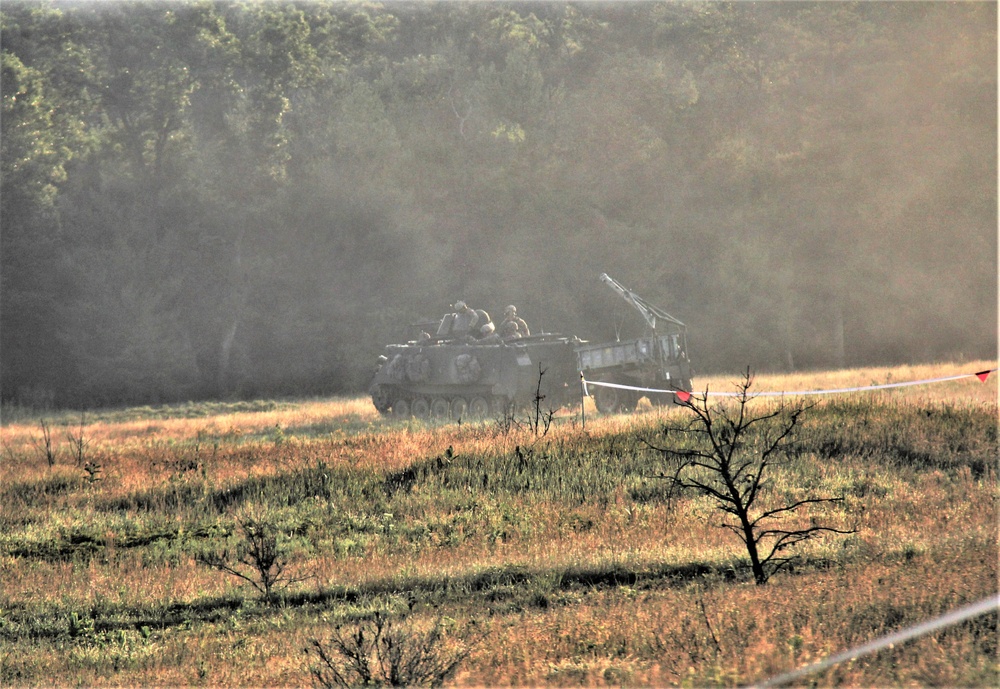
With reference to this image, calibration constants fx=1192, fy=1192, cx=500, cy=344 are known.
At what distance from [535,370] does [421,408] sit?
336 cm

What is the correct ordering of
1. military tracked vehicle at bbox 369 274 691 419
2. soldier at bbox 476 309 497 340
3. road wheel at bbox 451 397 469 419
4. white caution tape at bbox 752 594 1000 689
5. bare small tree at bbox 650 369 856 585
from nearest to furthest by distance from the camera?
white caution tape at bbox 752 594 1000 689 < bare small tree at bbox 650 369 856 585 < military tracked vehicle at bbox 369 274 691 419 < road wheel at bbox 451 397 469 419 < soldier at bbox 476 309 497 340

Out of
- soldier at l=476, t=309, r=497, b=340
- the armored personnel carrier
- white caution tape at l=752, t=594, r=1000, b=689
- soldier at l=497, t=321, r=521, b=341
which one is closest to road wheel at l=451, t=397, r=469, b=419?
the armored personnel carrier

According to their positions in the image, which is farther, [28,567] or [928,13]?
[928,13]

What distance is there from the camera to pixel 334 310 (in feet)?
135

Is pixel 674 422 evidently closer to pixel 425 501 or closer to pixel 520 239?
pixel 425 501

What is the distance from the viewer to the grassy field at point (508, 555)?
7809 mm

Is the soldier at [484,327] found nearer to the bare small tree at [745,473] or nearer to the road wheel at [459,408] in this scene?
the road wheel at [459,408]

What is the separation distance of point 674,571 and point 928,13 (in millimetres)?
35703

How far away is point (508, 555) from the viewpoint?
11.4 m

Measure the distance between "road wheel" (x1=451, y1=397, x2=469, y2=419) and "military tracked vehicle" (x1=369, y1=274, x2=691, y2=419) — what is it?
0.02 m

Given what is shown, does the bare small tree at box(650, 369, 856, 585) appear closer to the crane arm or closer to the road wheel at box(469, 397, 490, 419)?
the crane arm

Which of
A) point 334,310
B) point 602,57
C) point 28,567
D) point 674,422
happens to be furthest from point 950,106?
point 28,567

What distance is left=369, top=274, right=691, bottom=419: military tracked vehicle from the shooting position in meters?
22.2

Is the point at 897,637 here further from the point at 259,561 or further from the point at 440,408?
the point at 440,408
